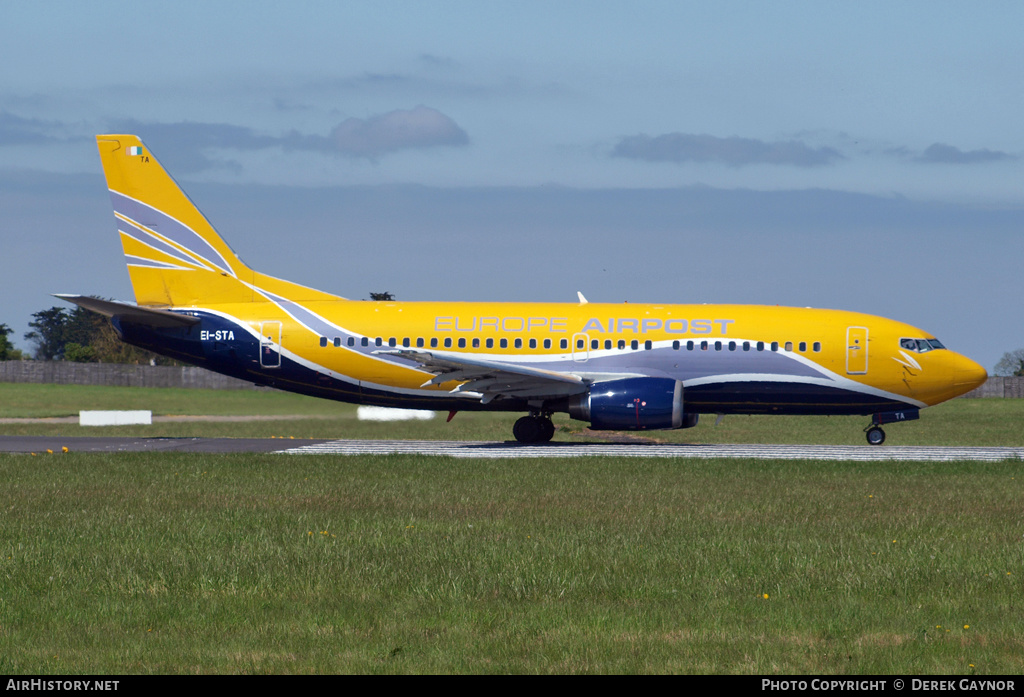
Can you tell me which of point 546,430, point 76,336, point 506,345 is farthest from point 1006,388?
point 76,336

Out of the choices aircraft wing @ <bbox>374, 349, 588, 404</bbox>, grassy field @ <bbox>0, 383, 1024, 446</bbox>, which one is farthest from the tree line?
aircraft wing @ <bbox>374, 349, 588, 404</bbox>

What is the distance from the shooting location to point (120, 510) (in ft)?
57.4

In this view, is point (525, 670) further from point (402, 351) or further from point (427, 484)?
point (402, 351)

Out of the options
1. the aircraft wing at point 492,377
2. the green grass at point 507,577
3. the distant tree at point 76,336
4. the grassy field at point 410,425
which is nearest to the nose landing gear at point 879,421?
the grassy field at point 410,425

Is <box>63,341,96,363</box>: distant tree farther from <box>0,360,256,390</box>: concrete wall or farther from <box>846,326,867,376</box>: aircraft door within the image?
<box>846,326,867,376</box>: aircraft door

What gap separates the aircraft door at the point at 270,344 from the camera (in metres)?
34.1

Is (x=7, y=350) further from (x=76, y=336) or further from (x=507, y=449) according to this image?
(x=507, y=449)

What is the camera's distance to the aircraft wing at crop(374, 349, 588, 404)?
3141 centimetres

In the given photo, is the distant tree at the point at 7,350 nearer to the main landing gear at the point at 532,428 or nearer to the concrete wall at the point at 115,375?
the concrete wall at the point at 115,375

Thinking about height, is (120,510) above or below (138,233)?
below
